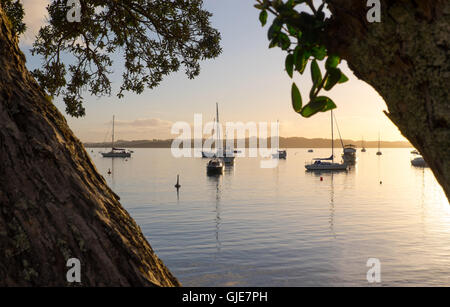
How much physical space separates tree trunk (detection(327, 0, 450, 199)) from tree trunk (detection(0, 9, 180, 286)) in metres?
1.69

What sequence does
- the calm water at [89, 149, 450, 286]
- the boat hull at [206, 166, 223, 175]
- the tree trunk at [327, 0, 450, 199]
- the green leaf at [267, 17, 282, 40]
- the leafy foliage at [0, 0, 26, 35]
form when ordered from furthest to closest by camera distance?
1. the boat hull at [206, 166, 223, 175]
2. the calm water at [89, 149, 450, 286]
3. the leafy foliage at [0, 0, 26, 35]
4. the green leaf at [267, 17, 282, 40]
5. the tree trunk at [327, 0, 450, 199]

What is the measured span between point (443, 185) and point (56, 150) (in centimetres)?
216

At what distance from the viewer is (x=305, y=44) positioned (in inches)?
75.2

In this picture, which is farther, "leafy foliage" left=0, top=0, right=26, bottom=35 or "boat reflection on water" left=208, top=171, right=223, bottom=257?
"boat reflection on water" left=208, top=171, right=223, bottom=257

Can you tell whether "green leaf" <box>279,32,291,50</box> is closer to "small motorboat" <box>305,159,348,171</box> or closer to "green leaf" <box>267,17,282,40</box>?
"green leaf" <box>267,17,282,40</box>

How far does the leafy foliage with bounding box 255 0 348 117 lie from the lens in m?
1.83

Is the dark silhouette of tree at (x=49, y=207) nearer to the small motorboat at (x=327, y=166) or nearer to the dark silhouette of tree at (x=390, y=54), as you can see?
the dark silhouette of tree at (x=390, y=54)

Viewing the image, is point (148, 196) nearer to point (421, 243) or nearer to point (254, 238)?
point (254, 238)

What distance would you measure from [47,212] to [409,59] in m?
2.01

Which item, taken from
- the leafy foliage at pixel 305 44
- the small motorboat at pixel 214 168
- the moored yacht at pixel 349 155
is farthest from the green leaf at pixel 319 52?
the moored yacht at pixel 349 155

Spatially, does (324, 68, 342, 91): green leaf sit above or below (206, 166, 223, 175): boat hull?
above

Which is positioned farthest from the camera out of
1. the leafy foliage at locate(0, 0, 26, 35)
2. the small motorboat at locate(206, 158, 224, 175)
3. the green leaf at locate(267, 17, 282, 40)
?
the small motorboat at locate(206, 158, 224, 175)

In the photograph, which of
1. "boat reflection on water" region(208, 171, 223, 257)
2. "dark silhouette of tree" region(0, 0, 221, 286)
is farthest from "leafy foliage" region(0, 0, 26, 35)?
"boat reflection on water" region(208, 171, 223, 257)
